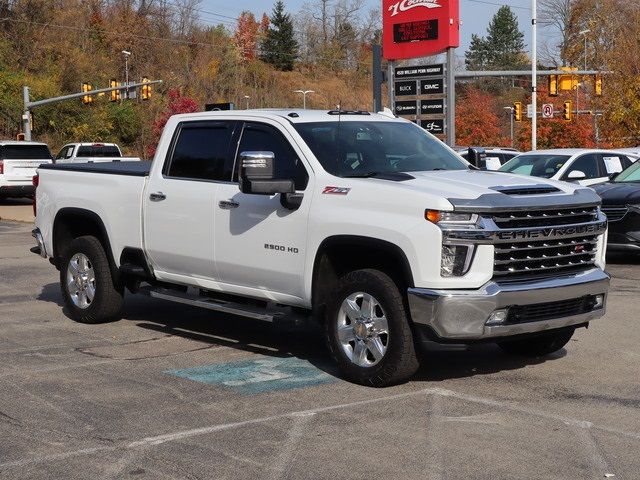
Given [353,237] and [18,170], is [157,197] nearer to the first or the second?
[353,237]

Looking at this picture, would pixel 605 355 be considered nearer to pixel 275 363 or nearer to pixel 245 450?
pixel 275 363

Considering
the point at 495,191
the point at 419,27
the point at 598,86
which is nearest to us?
the point at 495,191

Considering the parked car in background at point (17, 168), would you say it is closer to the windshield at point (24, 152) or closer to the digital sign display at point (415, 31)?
A: the windshield at point (24, 152)

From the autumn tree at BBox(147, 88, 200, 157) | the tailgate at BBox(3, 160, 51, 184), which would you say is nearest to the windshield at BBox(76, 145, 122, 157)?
the tailgate at BBox(3, 160, 51, 184)

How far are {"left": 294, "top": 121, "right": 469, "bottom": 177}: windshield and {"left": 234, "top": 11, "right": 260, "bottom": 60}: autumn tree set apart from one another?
88.6m

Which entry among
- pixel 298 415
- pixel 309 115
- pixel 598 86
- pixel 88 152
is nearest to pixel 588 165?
pixel 309 115

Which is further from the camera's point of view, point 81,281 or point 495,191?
point 81,281

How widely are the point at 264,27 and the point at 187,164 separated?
99.2 meters

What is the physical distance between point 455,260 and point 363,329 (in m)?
0.90

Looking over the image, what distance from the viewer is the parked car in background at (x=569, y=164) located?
18016 millimetres

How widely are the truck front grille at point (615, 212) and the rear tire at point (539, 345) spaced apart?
622 centimetres

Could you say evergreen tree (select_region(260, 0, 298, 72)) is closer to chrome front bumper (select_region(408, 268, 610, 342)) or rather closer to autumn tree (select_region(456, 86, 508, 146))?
autumn tree (select_region(456, 86, 508, 146))

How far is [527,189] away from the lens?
7414 millimetres

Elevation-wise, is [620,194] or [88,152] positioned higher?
[88,152]
